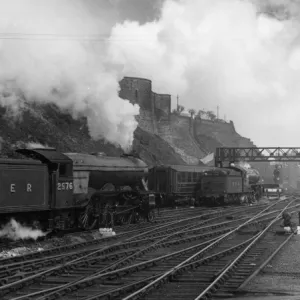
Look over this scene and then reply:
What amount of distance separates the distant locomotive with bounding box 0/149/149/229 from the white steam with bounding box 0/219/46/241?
0.58ft

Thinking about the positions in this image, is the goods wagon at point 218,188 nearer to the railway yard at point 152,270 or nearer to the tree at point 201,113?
the railway yard at point 152,270

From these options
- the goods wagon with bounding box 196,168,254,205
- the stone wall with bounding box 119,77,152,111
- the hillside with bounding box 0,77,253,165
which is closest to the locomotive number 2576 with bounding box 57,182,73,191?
the hillside with bounding box 0,77,253,165

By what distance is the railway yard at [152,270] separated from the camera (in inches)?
341

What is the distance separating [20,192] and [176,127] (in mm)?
78973

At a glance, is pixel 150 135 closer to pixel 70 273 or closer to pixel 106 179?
pixel 106 179

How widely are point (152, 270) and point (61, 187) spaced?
5.78 meters

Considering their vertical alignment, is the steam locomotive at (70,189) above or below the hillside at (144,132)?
below

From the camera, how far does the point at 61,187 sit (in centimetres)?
1563

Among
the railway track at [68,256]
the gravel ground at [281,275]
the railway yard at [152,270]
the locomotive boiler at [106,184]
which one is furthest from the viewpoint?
the locomotive boiler at [106,184]

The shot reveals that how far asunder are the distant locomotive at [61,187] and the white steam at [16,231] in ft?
0.58

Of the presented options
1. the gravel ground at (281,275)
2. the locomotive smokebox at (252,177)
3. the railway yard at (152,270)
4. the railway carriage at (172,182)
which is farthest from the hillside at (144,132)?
the gravel ground at (281,275)

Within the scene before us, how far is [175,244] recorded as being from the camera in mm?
15211

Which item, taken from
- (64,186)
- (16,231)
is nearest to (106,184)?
(64,186)

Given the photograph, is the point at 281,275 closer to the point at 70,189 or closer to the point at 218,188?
the point at 70,189
